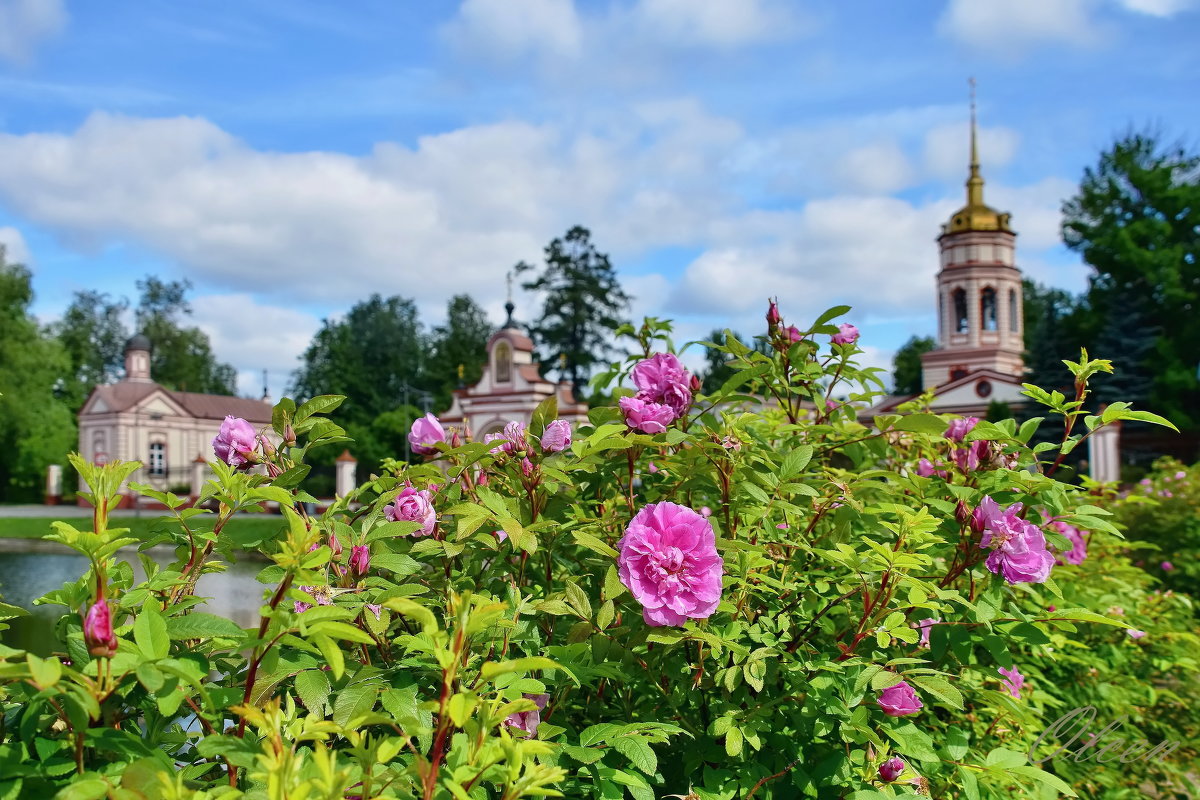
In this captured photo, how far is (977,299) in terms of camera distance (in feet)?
113

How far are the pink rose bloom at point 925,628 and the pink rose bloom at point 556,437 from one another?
77 cm

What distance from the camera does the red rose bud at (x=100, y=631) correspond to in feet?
3.24

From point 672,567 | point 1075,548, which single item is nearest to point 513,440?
point 672,567

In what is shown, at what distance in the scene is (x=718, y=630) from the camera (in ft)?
5.08

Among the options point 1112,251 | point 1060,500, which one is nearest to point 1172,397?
point 1112,251

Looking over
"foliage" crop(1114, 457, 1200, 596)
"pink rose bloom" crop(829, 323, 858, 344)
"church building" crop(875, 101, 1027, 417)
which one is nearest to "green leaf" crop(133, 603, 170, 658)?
"pink rose bloom" crop(829, 323, 858, 344)

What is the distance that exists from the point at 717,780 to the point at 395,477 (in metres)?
0.84

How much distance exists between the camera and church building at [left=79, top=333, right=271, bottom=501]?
139 ft

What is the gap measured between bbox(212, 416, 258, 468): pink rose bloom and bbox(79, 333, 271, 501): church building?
138ft

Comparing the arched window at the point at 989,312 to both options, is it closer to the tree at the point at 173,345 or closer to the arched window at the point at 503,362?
the arched window at the point at 503,362

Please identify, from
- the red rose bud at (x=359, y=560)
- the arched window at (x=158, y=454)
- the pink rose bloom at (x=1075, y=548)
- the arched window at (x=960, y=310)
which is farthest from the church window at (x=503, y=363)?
the red rose bud at (x=359, y=560)

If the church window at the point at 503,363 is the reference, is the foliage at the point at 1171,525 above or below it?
below

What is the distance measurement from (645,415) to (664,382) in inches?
5.8

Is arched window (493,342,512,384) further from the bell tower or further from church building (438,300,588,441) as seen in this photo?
the bell tower
